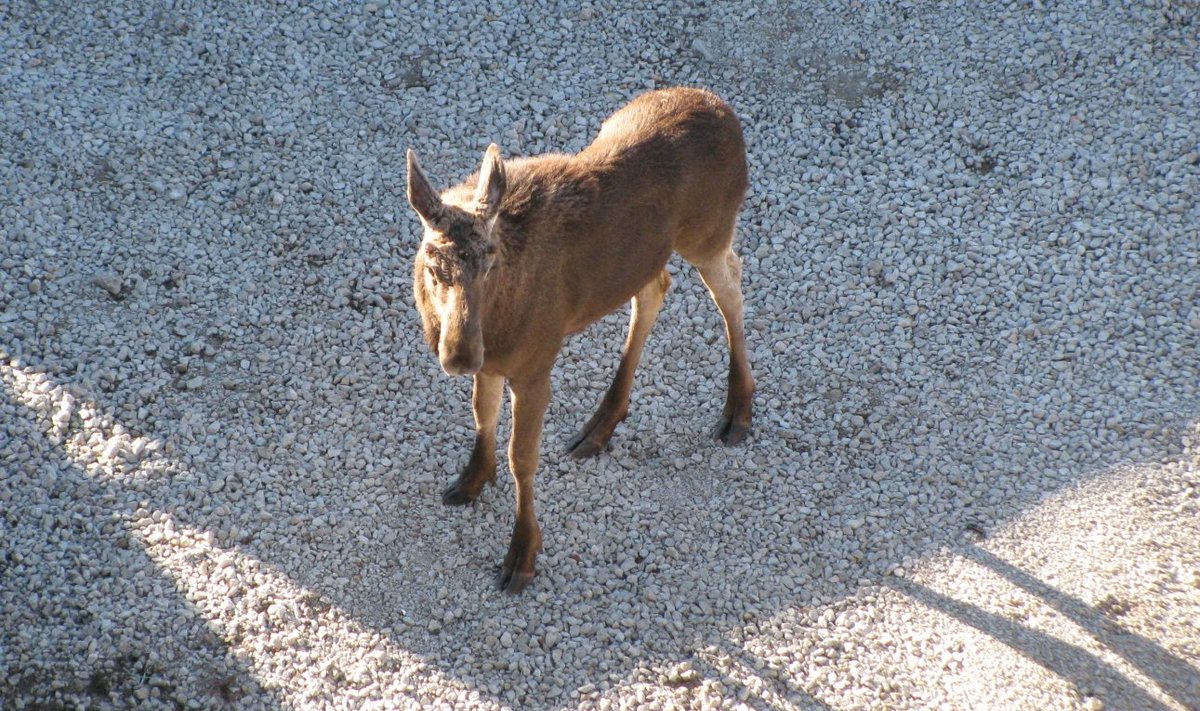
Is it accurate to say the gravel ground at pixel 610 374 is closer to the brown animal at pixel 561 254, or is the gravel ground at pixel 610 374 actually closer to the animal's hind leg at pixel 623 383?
the animal's hind leg at pixel 623 383

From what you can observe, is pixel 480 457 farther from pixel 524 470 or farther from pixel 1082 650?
pixel 1082 650

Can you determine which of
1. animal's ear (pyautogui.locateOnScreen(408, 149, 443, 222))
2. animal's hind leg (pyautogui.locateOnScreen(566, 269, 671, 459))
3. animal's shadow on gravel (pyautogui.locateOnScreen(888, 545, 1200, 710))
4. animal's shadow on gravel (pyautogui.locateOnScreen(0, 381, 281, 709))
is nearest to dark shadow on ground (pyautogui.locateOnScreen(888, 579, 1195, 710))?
animal's shadow on gravel (pyautogui.locateOnScreen(888, 545, 1200, 710))

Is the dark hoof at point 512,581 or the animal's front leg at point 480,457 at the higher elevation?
the animal's front leg at point 480,457

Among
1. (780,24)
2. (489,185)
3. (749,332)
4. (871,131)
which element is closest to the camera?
(489,185)

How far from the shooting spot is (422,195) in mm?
5000

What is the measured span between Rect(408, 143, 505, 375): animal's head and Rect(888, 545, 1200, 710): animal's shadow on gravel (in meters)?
2.90

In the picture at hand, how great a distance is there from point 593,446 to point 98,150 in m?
4.37

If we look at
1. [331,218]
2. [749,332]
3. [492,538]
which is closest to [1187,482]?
[749,332]

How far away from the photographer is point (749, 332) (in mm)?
7953

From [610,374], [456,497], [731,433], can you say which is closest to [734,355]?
[731,433]

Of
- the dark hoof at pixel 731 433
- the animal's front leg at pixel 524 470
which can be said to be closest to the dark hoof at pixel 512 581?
the animal's front leg at pixel 524 470

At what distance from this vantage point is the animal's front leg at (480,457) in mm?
6405

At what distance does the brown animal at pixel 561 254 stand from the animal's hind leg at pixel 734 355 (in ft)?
0.04

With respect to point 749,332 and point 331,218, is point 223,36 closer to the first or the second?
point 331,218
